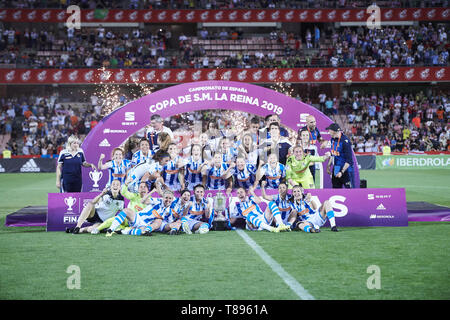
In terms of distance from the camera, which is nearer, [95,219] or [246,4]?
[95,219]

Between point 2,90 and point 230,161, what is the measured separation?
27727 mm

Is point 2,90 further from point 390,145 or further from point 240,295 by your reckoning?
point 240,295

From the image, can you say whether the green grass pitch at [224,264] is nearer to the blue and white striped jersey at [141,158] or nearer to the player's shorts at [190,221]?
the player's shorts at [190,221]

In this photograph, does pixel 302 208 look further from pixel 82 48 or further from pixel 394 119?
pixel 82 48

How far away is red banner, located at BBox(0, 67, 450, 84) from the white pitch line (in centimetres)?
2390

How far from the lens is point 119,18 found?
3525 cm

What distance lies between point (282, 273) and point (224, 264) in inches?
34.1

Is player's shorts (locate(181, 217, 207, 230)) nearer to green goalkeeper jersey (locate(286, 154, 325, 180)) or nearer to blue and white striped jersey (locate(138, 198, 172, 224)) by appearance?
blue and white striped jersey (locate(138, 198, 172, 224))

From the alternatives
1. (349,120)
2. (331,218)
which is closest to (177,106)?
(331,218)

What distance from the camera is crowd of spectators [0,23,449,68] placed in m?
32.6

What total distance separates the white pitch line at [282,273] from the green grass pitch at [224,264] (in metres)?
0.07

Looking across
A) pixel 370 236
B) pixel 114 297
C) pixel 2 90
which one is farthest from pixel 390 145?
pixel 114 297

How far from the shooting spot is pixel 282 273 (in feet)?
20.2

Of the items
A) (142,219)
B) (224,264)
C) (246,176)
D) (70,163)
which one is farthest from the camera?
(70,163)
